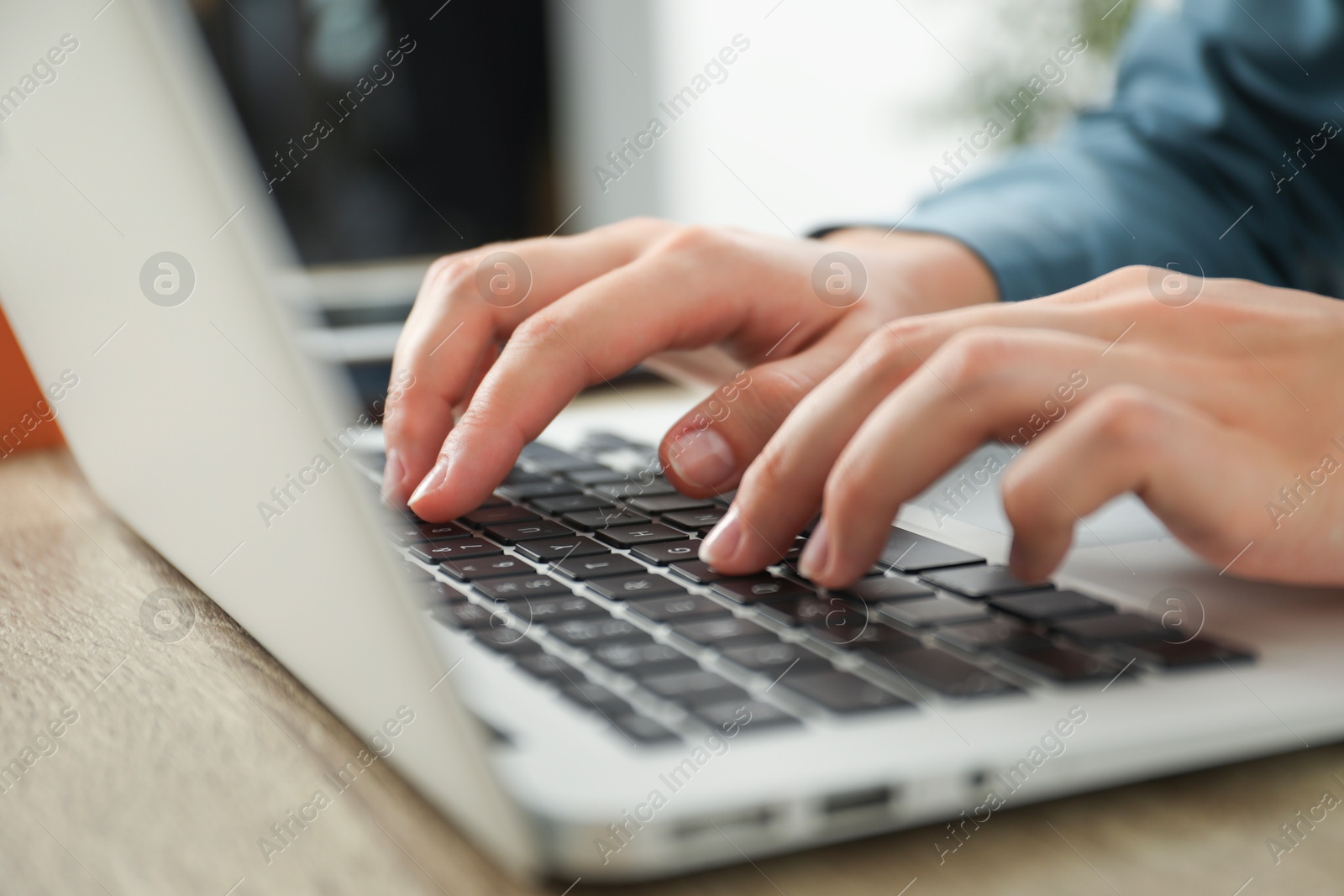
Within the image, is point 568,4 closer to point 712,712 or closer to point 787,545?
point 787,545

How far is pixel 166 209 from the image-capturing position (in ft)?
1.03

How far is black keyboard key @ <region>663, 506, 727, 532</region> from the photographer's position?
547 mm

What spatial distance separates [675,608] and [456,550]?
6.0 inches

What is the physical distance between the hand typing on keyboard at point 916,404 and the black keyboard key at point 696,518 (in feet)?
0.06

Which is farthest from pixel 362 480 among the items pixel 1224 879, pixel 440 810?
pixel 1224 879

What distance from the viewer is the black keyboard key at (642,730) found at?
0.91 feet

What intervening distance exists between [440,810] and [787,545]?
0.22 metres

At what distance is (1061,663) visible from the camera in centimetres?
34

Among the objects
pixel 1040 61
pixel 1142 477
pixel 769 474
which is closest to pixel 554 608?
pixel 769 474

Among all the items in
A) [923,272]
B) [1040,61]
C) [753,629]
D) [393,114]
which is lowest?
[1040,61]

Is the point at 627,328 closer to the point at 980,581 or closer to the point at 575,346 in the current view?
the point at 575,346

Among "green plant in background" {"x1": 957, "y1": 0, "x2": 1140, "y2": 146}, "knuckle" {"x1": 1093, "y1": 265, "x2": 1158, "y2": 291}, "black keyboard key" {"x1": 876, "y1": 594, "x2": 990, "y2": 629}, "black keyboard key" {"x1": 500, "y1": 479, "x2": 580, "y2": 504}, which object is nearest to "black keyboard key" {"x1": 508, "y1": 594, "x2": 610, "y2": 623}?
"black keyboard key" {"x1": 876, "y1": 594, "x2": 990, "y2": 629}

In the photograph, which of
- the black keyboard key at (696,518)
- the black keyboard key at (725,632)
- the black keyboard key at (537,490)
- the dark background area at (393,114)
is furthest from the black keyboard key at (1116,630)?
the dark background area at (393,114)

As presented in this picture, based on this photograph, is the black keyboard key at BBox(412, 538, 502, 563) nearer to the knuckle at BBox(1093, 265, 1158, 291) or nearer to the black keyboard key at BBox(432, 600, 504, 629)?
the black keyboard key at BBox(432, 600, 504, 629)
